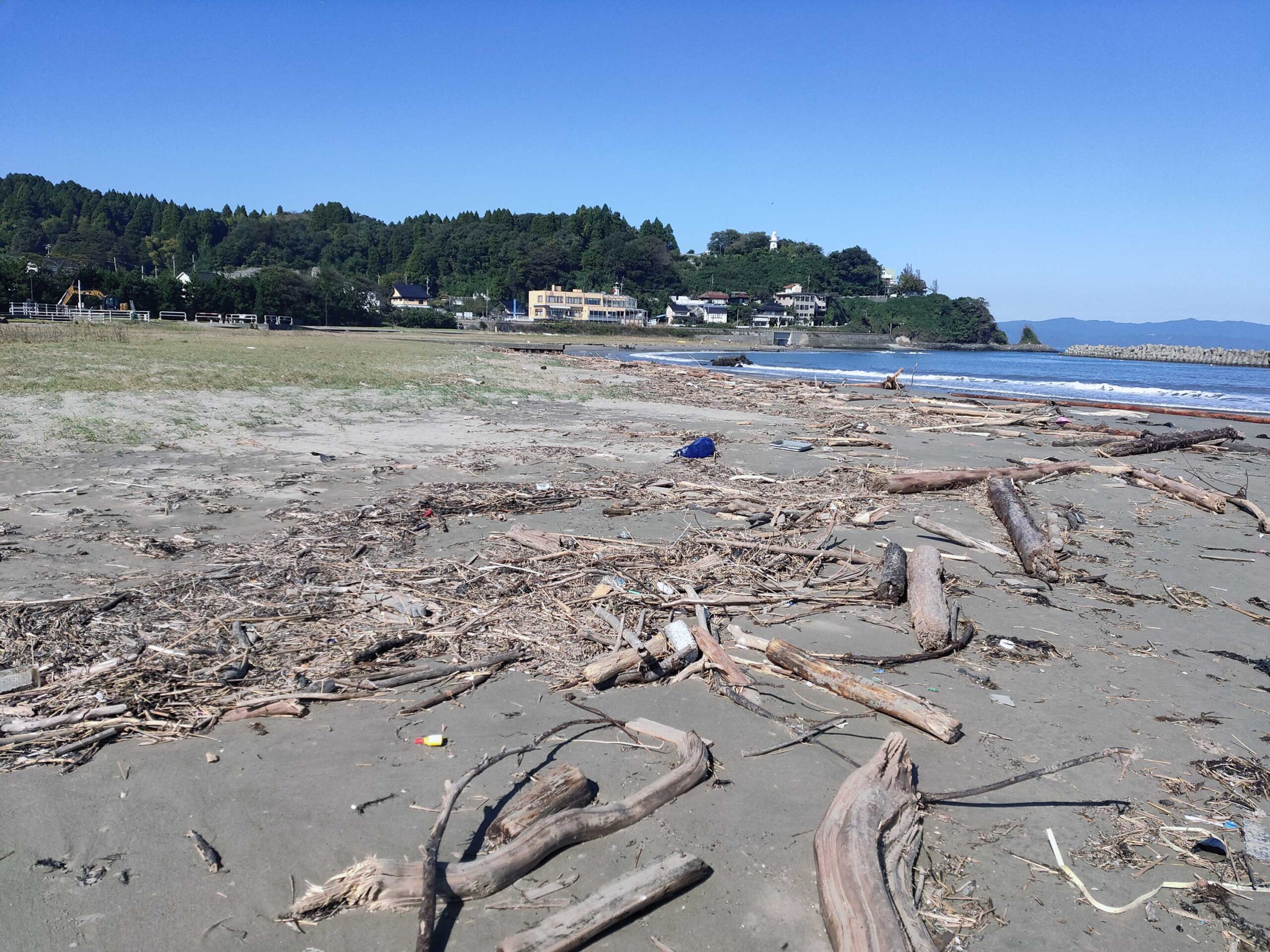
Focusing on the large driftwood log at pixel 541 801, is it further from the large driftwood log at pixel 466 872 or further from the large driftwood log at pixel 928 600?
the large driftwood log at pixel 928 600

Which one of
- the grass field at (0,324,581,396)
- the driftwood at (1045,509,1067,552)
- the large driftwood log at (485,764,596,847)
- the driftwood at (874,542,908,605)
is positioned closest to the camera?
the large driftwood log at (485,764,596,847)

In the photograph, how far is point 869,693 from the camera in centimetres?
504

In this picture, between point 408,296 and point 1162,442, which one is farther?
point 408,296

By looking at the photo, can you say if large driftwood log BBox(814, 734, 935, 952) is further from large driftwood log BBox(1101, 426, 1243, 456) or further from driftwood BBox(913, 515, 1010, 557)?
large driftwood log BBox(1101, 426, 1243, 456)

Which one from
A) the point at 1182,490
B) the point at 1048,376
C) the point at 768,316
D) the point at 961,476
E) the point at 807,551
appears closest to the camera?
the point at 807,551

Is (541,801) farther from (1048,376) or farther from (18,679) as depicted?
(1048,376)

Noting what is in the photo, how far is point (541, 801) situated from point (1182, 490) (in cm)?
1174

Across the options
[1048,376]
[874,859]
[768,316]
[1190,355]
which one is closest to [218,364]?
[874,859]

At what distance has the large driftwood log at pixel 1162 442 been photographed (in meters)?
16.2

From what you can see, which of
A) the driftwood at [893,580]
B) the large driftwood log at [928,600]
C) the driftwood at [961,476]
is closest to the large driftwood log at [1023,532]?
the driftwood at [961,476]

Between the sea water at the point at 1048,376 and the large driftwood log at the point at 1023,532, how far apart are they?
22.1m

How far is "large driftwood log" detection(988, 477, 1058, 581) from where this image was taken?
7.94 metres

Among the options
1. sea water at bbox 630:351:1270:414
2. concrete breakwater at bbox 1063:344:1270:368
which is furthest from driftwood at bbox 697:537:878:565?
concrete breakwater at bbox 1063:344:1270:368

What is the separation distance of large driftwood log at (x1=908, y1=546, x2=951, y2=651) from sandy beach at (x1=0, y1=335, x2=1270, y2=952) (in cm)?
15
